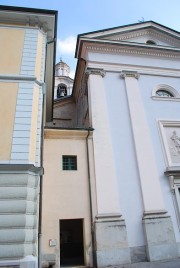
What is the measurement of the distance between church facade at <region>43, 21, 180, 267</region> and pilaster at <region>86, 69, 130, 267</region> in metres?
0.04

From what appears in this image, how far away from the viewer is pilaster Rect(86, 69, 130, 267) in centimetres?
930

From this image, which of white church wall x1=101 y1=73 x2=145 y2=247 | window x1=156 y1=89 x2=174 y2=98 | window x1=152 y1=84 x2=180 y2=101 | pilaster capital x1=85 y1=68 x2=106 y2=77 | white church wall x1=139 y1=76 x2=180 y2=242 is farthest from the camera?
window x1=156 y1=89 x2=174 y2=98

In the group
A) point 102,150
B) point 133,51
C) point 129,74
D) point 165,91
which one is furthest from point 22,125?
point 165,91

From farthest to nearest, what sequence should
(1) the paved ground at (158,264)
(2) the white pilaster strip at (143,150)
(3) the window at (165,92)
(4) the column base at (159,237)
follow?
(3) the window at (165,92), (2) the white pilaster strip at (143,150), (4) the column base at (159,237), (1) the paved ground at (158,264)

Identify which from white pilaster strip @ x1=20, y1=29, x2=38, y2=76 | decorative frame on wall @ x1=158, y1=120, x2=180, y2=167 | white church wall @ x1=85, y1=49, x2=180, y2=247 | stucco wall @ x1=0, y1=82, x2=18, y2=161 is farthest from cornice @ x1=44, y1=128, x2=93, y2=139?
decorative frame on wall @ x1=158, y1=120, x2=180, y2=167

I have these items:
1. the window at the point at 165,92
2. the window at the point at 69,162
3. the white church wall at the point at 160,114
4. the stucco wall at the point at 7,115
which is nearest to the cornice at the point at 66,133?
the window at the point at 69,162

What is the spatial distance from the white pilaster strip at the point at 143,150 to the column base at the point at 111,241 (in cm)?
164

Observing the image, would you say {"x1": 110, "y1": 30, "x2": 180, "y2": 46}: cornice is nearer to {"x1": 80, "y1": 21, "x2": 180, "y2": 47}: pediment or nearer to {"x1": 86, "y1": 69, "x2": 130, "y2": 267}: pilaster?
{"x1": 80, "y1": 21, "x2": 180, "y2": 47}: pediment

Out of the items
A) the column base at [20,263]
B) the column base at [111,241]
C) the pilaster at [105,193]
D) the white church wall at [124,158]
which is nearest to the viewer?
the column base at [20,263]

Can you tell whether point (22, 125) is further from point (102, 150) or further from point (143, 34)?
point (143, 34)

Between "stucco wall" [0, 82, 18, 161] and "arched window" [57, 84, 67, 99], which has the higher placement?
"arched window" [57, 84, 67, 99]

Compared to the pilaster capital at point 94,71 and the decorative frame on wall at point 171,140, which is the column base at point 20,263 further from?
the pilaster capital at point 94,71

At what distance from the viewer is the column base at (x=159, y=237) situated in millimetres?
9695

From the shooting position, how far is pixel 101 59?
46.9ft
